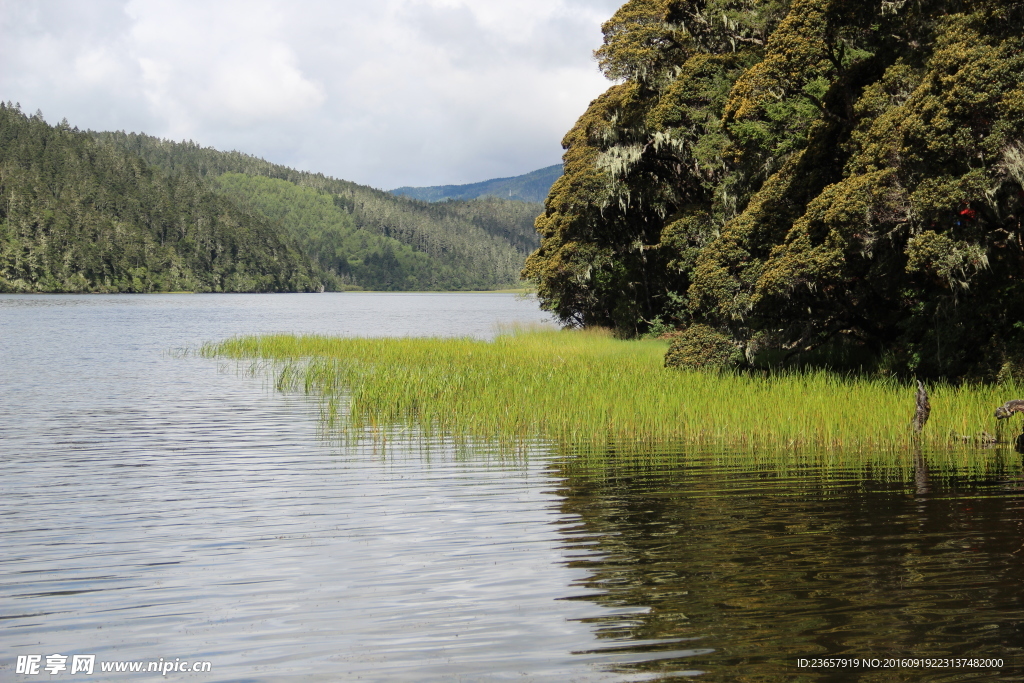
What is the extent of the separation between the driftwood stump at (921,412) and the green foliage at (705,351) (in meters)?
7.77

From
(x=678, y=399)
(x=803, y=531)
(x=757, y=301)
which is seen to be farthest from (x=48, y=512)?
(x=757, y=301)

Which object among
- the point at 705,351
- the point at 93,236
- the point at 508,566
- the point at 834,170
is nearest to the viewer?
the point at 508,566

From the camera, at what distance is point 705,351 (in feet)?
76.4

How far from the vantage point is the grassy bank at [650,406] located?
15.4m

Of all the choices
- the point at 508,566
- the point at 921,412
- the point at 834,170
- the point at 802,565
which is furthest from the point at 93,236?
the point at 802,565

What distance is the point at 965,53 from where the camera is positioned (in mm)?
16672

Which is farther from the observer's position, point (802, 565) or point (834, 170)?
point (834, 170)

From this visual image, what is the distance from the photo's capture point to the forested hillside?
508ft

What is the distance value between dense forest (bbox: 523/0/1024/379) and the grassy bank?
2.09 m

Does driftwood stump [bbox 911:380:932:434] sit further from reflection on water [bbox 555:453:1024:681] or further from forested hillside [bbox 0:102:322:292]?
forested hillside [bbox 0:102:322:292]

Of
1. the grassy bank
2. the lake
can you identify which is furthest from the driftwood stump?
the lake

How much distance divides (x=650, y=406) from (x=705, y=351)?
567 centimetres

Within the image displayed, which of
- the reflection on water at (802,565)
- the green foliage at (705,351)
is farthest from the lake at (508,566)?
the green foliage at (705,351)

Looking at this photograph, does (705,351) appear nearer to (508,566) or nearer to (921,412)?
(921,412)
